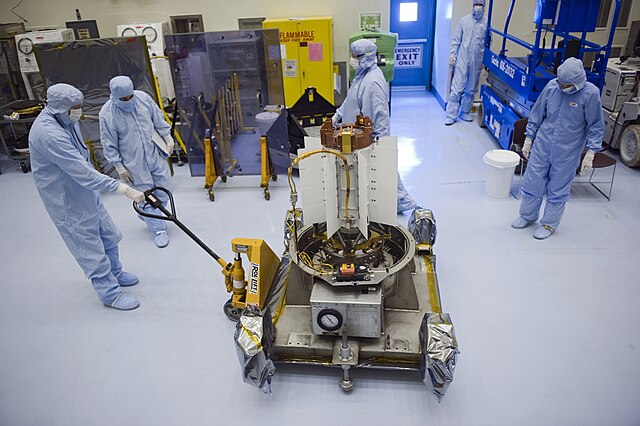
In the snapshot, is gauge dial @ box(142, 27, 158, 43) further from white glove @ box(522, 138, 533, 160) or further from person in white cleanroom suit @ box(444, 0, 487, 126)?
white glove @ box(522, 138, 533, 160)

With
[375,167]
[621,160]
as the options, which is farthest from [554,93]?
[621,160]

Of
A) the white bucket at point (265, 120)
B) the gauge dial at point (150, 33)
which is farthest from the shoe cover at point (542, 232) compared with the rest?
the gauge dial at point (150, 33)

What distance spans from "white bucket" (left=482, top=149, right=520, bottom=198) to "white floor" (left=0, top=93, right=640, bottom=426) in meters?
0.10

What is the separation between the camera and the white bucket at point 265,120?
5.00m

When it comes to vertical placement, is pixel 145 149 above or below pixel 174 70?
below

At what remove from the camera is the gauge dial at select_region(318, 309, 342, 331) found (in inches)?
98.3

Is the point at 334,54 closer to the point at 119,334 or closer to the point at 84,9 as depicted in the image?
the point at 84,9

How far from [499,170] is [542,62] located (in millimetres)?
2032

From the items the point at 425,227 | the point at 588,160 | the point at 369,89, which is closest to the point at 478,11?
the point at 369,89

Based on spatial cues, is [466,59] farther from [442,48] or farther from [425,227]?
[425,227]

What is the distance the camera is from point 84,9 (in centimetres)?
684

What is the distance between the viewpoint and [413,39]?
7.97 meters

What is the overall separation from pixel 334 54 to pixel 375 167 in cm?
475

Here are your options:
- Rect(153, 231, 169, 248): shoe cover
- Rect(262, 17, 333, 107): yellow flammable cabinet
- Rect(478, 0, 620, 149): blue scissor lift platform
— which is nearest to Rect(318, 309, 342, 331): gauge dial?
Rect(153, 231, 169, 248): shoe cover
